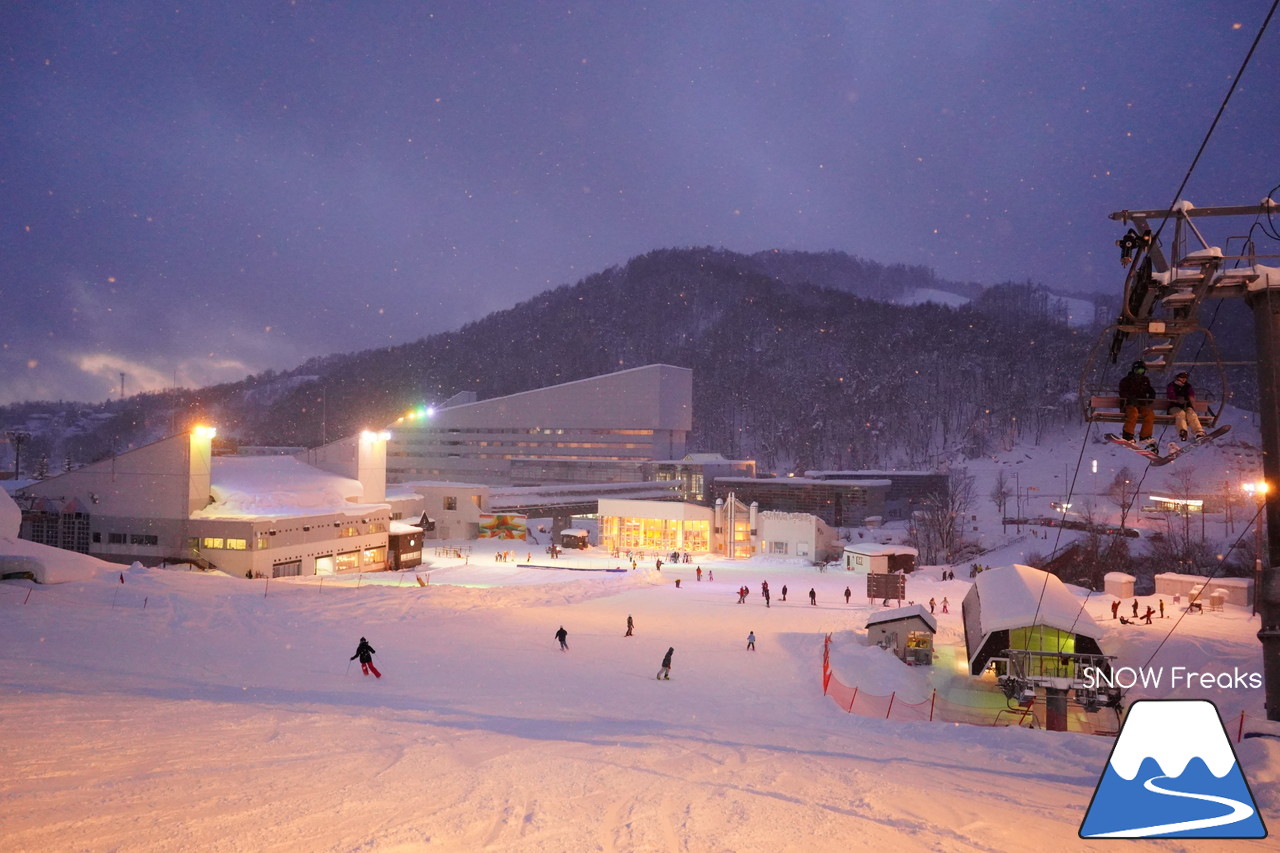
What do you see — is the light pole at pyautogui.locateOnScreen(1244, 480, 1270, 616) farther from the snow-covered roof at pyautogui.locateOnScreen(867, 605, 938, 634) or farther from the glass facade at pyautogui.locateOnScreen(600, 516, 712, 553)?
the glass facade at pyautogui.locateOnScreen(600, 516, 712, 553)

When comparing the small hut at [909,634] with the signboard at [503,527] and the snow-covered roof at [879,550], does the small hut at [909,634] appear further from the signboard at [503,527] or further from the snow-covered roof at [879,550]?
the signboard at [503,527]

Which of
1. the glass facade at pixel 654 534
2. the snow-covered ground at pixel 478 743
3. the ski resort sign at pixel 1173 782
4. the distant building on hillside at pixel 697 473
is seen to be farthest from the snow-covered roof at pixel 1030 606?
the distant building on hillside at pixel 697 473

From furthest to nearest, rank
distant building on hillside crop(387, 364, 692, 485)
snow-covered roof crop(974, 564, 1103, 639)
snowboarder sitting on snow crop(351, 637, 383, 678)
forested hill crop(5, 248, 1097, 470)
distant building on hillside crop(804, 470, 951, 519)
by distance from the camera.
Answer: forested hill crop(5, 248, 1097, 470) < distant building on hillside crop(387, 364, 692, 485) < distant building on hillside crop(804, 470, 951, 519) < snow-covered roof crop(974, 564, 1103, 639) < snowboarder sitting on snow crop(351, 637, 383, 678)

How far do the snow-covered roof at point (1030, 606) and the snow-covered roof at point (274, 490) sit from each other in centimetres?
3428

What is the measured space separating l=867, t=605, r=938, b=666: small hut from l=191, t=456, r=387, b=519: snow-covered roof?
103 ft

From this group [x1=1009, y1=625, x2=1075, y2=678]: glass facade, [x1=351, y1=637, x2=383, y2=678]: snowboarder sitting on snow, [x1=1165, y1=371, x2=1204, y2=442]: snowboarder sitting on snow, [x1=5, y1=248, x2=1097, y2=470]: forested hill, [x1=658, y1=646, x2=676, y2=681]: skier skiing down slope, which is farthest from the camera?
[x1=5, y1=248, x2=1097, y2=470]: forested hill

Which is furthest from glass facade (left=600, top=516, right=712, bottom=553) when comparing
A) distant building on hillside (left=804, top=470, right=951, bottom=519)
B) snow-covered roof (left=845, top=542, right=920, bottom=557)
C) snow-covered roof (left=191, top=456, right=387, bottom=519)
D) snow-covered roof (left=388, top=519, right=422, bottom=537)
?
distant building on hillside (left=804, top=470, right=951, bottom=519)

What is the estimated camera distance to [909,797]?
7020 mm

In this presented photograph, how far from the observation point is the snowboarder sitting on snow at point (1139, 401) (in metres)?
8.21

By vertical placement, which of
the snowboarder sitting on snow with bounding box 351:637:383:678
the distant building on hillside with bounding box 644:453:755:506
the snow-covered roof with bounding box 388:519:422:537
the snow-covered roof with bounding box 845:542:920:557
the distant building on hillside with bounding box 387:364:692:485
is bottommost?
the snow-covered roof with bounding box 845:542:920:557

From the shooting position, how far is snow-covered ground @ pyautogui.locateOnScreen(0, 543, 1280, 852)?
602cm

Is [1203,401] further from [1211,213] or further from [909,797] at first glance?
[909,797]

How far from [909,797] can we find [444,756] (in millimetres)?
5553

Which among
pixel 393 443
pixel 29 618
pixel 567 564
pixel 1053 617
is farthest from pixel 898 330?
pixel 29 618
